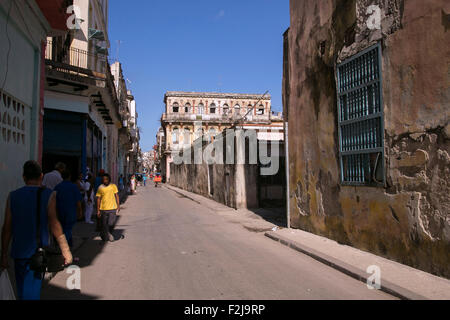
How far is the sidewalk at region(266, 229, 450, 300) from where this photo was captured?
193 inches

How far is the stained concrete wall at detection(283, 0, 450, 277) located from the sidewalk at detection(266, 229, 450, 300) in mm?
201

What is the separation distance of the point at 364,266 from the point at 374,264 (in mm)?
252

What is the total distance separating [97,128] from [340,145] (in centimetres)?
1324

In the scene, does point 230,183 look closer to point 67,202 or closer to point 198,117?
point 67,202

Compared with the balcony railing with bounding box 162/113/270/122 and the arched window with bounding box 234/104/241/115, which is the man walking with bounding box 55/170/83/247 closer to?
the balcony railing with bounding box 162/113/270/122

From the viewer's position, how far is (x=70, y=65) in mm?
11977

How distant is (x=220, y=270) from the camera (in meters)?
6.12

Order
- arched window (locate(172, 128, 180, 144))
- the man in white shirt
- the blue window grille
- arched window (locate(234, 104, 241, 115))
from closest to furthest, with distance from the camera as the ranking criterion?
1. the blue window grille
2. the man in white shirt
3. arched window (locate(172, 128, 180, 144))
4. arched window (locate(234, 104, 241, 115))

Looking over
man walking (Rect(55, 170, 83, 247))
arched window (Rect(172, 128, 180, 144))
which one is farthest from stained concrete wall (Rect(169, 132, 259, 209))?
arched window (Rect(172, 128, 180, 144))

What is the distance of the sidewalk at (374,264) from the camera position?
16.1 feet

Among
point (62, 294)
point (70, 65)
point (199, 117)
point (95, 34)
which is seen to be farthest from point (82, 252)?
point (199, 117)

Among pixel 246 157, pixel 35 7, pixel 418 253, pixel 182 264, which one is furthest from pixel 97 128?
pixel 418 253
